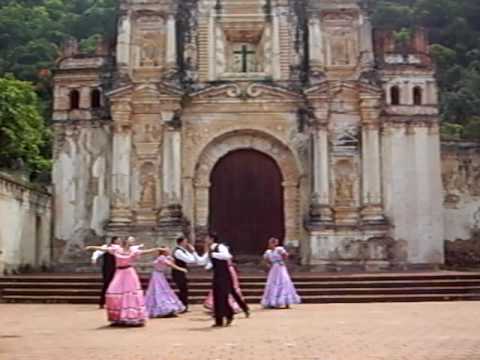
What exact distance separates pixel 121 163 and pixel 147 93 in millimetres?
2141

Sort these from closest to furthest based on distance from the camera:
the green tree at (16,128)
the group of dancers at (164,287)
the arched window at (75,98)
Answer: the group of dancers at (164,287), the arched window at (75,98), the green tree at (16,128)

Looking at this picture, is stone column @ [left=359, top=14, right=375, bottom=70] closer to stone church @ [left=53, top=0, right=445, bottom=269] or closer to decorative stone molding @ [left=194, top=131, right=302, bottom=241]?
stone church @ [left=53, top=0, right=445, bottom=269]

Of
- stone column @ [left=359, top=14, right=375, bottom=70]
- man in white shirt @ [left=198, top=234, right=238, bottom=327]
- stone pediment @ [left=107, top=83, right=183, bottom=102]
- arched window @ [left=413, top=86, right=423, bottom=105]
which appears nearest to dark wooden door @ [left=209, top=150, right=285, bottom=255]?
stone pediment @ [left=107, top=83, right=183, bottom=102]

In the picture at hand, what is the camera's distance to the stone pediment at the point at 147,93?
2191 centimetres

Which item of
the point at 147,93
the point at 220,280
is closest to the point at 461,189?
the point at 147,93

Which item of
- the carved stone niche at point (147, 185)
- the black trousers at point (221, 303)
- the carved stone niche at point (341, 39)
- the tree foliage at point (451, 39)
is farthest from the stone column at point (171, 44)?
the tree foliage at point (451, 39)

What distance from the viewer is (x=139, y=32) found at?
22.9m

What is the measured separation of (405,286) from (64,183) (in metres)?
10.4

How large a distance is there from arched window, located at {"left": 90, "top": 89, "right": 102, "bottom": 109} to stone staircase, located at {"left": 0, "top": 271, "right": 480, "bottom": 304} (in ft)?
19.9

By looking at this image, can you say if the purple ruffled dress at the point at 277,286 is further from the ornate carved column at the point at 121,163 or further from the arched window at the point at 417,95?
the arched window at the point at 417,95

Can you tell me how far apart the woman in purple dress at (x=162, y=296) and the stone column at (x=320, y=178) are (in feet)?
26.4

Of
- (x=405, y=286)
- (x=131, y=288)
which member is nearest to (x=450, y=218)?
(x=405, y=286)

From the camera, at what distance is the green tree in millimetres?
30188

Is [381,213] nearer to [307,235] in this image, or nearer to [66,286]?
[307,235]
